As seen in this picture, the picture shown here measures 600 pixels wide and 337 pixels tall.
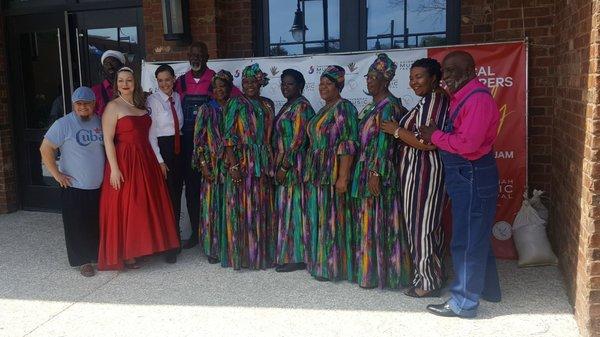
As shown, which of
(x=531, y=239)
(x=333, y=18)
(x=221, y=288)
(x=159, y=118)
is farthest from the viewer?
(x=333, y=18)

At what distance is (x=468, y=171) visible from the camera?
133 inches

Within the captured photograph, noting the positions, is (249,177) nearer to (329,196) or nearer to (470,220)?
(329,196)

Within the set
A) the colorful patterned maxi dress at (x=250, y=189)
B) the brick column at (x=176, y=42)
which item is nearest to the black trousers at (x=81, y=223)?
the colorful patterned maxi dress at (x=250, y=189)

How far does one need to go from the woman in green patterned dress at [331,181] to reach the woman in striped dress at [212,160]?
2.62ft

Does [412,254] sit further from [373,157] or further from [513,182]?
[513,182]

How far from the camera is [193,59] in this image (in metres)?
4.89

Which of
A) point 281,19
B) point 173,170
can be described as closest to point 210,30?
point 281,19

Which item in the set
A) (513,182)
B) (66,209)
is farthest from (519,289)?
(66,209)

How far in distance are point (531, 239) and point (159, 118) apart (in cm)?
322

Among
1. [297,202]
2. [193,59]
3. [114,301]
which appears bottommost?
[114,301]

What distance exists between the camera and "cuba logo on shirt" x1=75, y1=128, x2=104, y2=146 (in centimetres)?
445

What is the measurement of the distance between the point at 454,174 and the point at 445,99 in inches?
20.8

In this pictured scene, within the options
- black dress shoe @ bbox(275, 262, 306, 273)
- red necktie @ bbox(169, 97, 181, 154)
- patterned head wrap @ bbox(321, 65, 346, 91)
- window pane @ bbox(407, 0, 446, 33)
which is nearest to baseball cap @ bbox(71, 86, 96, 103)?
red necktie @ bbox(169, 97, 181, 154)

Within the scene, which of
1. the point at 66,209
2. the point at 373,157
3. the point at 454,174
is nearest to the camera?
the point at 454,174
